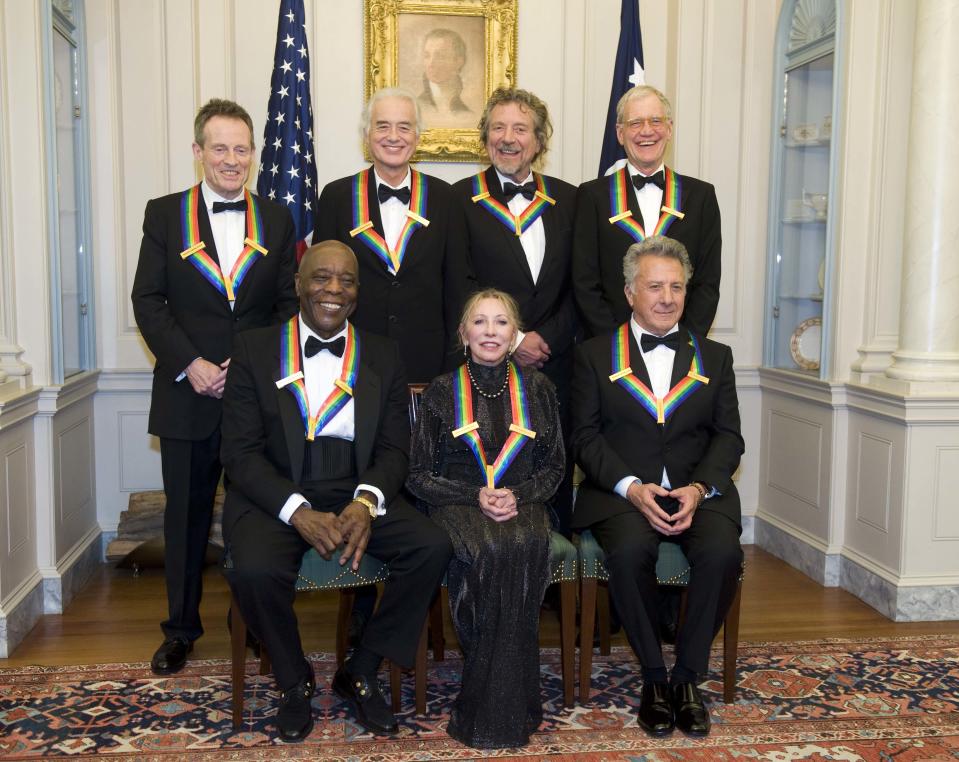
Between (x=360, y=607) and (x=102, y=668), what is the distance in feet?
3.03

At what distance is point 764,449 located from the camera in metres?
5.26

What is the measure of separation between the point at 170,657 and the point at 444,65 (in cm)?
317

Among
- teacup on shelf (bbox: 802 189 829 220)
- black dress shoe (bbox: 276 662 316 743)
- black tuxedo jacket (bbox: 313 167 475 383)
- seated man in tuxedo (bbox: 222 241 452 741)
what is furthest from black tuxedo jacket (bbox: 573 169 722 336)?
black dress shoe (bbox: 276 662 316 743)

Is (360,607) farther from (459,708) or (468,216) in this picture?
(468,216)

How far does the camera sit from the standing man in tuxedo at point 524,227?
367cm

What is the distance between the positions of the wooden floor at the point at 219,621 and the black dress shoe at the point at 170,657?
115mm

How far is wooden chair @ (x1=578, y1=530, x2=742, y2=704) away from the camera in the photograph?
320cm

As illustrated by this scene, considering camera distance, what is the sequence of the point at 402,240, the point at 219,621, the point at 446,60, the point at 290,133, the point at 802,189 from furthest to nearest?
the point at 446,60 → the point at 802,189 → the point at 290,133 → the point at 219,621 → the point at 402,240

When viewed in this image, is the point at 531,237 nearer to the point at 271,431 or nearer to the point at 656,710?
the point at 271,431

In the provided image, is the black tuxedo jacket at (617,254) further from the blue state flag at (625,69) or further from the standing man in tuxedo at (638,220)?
the blue state flag at (625,69)

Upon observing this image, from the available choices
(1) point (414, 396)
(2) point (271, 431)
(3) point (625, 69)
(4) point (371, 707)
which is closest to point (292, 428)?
(2) point (271, 431)

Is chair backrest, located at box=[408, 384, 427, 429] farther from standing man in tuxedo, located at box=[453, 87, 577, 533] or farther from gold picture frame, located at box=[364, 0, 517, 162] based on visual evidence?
gold picture frame, located at box=[364, 0, 517, 162]

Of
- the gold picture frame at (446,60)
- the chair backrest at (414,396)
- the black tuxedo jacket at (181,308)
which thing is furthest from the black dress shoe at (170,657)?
the gold picture frame at (446,60)

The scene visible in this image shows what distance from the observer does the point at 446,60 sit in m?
5.08
